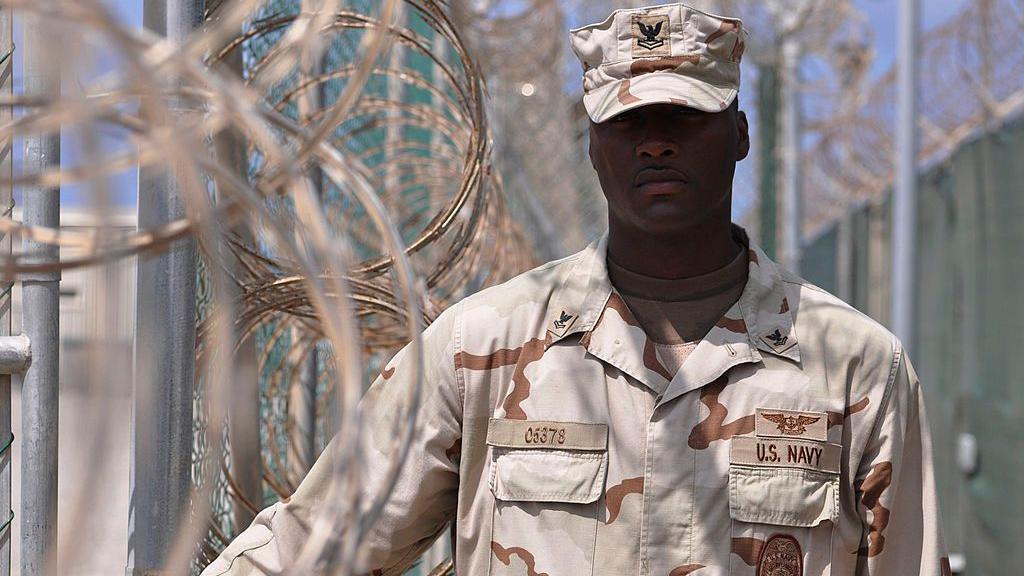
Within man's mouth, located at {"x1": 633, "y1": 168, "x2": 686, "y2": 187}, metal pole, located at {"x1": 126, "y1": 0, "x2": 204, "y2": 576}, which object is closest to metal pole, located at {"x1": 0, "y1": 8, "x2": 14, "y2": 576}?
metal pole, located at {"x1": 126, "y1": 0, "x2": 204, "y2": 576}

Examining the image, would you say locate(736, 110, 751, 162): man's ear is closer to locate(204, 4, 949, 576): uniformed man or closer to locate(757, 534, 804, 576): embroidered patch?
locate(204, 4, 949, 576): uniformed man

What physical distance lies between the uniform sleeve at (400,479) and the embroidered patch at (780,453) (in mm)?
430

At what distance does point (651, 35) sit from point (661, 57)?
0.06 meters

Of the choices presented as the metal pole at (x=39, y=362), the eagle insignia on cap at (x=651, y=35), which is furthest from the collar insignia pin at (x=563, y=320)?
the metal pole at (x=39, y=362)

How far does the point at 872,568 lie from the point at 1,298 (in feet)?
4.59

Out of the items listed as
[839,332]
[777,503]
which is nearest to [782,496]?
[777,503]

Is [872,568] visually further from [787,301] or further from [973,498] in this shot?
[973,498]

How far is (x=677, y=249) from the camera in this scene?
2.05 metres

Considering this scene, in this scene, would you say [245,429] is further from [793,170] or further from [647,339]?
[793,170]

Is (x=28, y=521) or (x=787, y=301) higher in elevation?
(x=787, y=301)

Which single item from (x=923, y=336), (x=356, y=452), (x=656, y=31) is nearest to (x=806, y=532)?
(x=656, y=31)

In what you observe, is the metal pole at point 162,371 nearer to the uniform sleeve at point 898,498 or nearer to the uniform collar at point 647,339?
the uniform collar at point 647,339

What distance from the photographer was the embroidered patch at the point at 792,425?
77.0 inches

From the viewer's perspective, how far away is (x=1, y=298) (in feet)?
6.56
